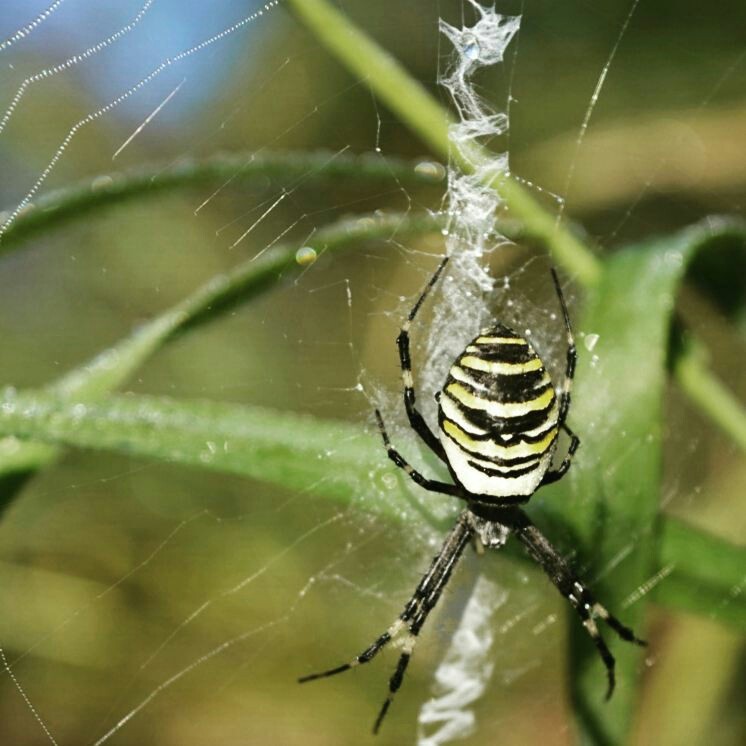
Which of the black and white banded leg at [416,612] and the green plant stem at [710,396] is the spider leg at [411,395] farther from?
the green plant stem at [710,396]

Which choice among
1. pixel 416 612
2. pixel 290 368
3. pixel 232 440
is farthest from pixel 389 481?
pixel 290 368

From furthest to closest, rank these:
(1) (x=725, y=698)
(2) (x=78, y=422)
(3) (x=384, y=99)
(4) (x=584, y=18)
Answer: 1. (4) (x=584, y=18)
2. (1) (x=725, y=698)
3. (3) (x=384, y=99)
4. (2) (x=78, y=422)

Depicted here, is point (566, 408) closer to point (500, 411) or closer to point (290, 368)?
point (500, 411)

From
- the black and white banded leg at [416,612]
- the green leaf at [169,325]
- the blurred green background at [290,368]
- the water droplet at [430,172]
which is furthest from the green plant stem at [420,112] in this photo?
the black and white banded leg at [416,612]

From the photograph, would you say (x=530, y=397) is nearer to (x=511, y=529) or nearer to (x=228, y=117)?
(x=511, y=529)

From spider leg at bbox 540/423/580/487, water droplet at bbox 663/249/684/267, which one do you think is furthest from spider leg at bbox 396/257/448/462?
water droplet at bbox 663/249/684/267

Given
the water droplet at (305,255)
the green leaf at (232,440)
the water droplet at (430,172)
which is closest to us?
the green leaf at (232,440)

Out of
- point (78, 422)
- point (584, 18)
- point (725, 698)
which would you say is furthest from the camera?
point (584, 18)

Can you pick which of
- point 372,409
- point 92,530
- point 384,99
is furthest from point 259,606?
point 384,99
